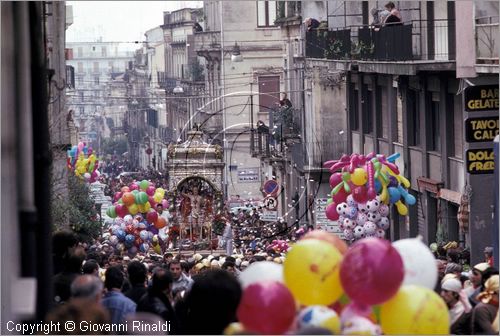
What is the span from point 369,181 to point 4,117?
16219 millimetres

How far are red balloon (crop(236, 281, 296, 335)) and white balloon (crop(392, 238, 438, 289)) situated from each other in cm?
69

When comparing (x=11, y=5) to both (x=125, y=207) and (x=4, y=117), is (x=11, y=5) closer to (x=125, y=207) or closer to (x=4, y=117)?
(x=4, y=117)

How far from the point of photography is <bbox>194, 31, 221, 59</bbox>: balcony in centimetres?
7194

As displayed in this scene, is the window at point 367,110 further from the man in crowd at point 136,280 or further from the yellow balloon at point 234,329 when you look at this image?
the yellow balloon at point 234,329

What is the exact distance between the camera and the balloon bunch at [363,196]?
79.3ft

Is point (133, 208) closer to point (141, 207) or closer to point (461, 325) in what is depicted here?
point (141, 207)

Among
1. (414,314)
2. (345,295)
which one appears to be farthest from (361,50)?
(414,314)

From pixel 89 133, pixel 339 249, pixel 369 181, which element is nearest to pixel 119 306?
pixel 339 249

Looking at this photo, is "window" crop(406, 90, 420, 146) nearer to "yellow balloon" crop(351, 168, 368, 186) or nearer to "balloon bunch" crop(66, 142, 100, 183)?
"yellow balloon" crop(351, 168, 368, 186)

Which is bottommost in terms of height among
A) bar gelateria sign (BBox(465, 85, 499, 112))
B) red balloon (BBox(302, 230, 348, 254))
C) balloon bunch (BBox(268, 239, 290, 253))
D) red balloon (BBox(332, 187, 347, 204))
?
balloon bunch (BBox(268, 239, 290, 253))

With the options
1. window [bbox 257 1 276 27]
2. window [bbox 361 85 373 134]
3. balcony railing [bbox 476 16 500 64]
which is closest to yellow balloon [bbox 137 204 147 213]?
window [bbox 361 85 373 134]

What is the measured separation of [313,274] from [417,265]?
23.5 inches

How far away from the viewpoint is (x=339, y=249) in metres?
8.62

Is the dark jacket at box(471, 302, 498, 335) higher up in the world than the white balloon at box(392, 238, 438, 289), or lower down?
lower down
